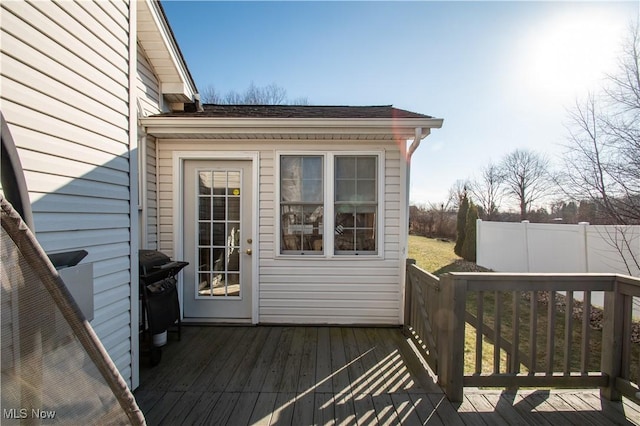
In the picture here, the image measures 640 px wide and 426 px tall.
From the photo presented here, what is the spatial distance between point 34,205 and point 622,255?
24.9ft

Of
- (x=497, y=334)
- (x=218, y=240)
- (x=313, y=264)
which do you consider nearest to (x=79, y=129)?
(x=218, y=240)

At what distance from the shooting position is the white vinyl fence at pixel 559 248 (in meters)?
4.73

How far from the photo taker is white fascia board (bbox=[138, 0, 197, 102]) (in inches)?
128

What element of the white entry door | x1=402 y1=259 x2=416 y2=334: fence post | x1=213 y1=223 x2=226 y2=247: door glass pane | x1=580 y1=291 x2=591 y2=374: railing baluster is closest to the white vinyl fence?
x1=580 y1=291 x2=591 y2=374: railing baluster

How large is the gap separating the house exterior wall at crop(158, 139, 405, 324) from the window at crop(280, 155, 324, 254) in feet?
0.41

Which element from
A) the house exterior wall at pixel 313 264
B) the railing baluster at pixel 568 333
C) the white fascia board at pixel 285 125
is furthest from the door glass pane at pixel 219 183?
the railing baluster at pixel 568 333

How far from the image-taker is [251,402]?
7.02 ft

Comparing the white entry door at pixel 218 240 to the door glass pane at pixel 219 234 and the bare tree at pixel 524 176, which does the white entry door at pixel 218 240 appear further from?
the bare tree at pixel 524 176

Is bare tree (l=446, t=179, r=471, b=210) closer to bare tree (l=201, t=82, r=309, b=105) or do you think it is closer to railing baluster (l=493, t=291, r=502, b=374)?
bare tree (l=201, t=82, r=309, b=105)

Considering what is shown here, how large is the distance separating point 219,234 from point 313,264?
1348 millimetres

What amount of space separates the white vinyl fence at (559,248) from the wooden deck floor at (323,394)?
393 centimetres

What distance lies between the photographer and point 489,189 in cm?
1794

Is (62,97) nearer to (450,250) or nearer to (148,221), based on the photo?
(148,221)

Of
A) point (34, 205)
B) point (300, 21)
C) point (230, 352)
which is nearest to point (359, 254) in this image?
point (230, 352)
